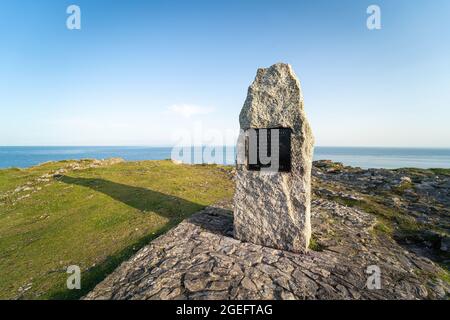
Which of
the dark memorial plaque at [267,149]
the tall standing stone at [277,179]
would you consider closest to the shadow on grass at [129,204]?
the tall standing stone at [277,179]

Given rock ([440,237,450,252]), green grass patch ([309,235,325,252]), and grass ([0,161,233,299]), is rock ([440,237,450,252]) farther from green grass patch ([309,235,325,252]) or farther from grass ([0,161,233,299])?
grass ([0,161,233,299])

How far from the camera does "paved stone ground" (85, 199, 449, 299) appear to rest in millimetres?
7016

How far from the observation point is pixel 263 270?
8000 mm

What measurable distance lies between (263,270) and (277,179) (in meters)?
3.49

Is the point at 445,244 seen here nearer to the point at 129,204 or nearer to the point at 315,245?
the point at 315,245

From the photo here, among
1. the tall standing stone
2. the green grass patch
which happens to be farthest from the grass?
the green grass patch

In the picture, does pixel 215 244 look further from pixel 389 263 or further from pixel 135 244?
→ pixel 389 263

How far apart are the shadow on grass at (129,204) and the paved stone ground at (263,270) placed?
1.05 m

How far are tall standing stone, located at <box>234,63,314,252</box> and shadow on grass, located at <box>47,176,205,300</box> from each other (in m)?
4.68

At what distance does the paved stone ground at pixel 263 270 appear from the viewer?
23.0 ft
